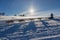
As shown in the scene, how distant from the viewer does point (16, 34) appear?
3816 millimetres

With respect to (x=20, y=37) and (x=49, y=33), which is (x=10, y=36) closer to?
(x=20, y=37)

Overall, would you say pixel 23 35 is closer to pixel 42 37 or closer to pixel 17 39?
pixel 17 39

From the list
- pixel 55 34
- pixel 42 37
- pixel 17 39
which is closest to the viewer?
pixel 17 39

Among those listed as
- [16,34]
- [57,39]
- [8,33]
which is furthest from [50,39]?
[8,33]

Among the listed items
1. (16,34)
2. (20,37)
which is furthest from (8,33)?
(20,37)

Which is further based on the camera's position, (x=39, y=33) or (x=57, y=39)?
(x=39, y=33)

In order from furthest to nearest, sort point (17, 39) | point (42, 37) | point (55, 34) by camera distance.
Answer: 1. point (55, 34)
2. point (42, 37)
3. point (17, 39)

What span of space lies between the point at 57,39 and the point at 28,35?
87 cm

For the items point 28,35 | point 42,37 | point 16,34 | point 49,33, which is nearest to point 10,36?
point 16,34

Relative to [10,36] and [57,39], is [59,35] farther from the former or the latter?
[10,36]

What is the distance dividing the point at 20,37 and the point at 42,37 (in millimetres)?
669

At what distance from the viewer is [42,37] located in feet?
12.2

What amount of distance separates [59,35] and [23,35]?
1.15 m

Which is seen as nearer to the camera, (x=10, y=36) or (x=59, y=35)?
(x=10, y=36)
